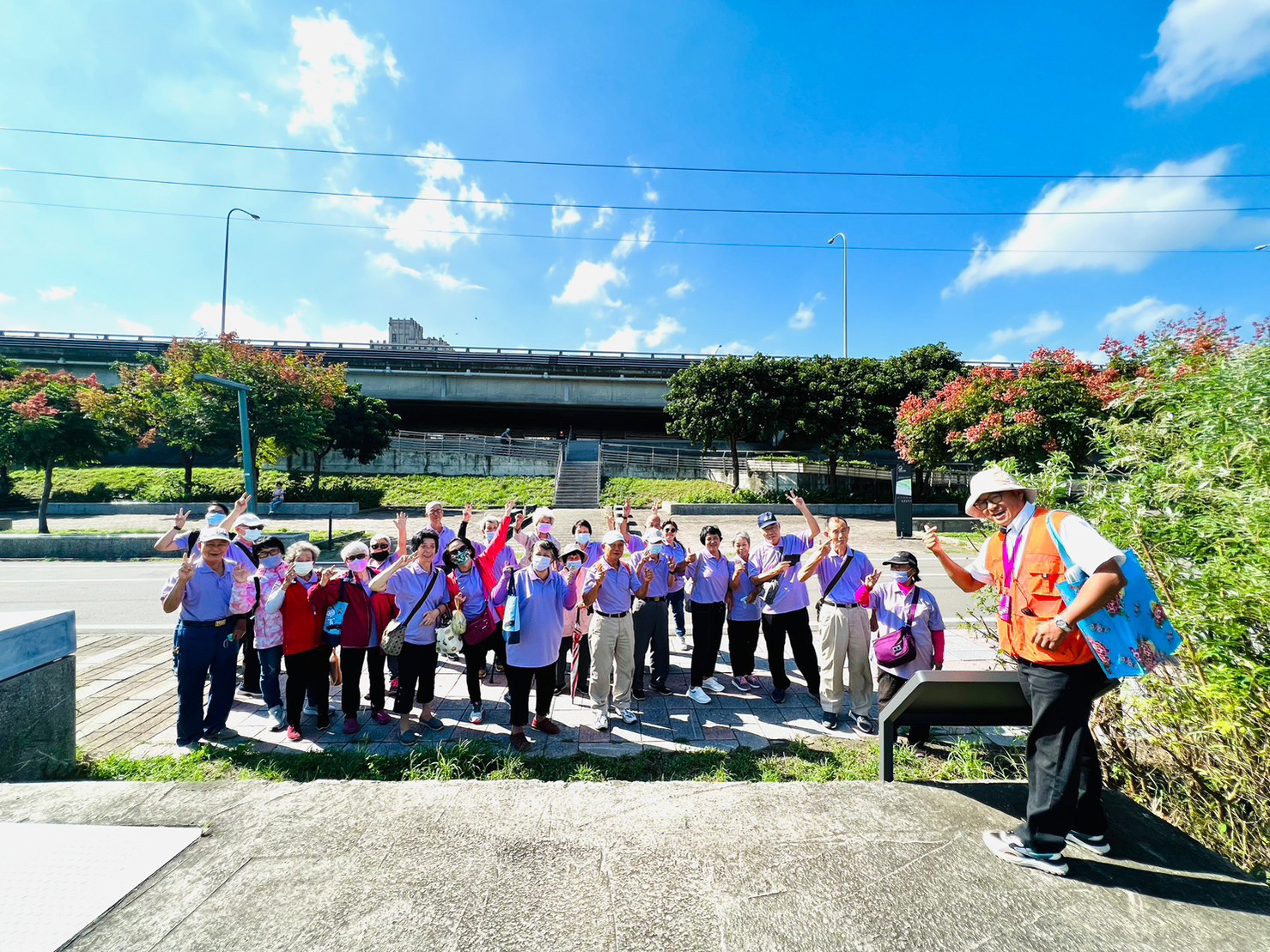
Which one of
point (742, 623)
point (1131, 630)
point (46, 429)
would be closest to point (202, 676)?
point (742, 623)

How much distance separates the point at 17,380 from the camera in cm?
1908

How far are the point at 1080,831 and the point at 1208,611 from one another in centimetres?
135

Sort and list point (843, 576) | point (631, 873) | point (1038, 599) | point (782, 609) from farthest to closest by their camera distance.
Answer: point (782, 609) → point (843, 576) → point (1038, 599) → point (631, 873)

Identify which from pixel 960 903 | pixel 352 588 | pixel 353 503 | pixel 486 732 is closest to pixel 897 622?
pixel 960 903

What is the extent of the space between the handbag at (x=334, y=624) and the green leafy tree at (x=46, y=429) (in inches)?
772

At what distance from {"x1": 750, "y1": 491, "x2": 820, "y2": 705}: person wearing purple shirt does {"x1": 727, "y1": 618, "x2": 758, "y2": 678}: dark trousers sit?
0.19m

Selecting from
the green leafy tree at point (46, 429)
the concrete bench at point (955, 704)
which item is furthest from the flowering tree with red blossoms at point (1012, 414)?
the green leafy tree at point (46, 429)

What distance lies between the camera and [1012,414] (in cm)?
1605

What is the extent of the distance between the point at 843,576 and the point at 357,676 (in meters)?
4.75

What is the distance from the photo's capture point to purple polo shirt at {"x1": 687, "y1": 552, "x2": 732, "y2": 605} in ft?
19.1

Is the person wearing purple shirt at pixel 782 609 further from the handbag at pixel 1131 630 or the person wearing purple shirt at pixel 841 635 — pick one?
the handbag at pixel 1131 630

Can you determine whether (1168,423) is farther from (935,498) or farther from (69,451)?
(69,451)

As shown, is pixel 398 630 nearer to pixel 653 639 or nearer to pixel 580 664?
pixel 580 664

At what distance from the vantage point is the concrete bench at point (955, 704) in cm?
254
